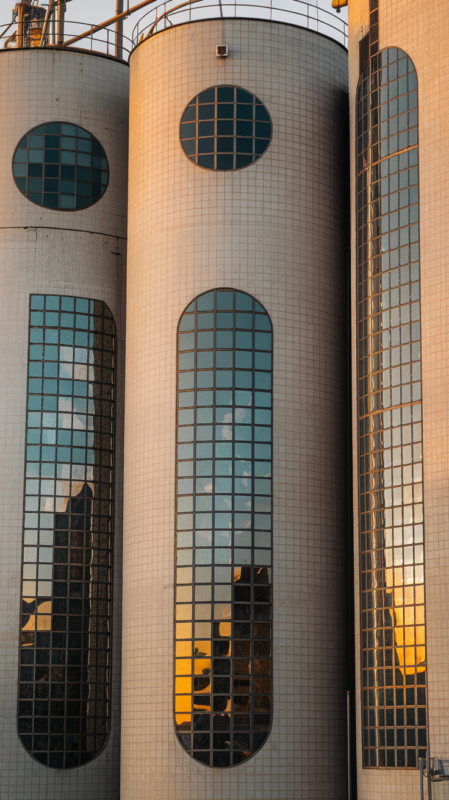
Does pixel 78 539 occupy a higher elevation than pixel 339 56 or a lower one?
lower

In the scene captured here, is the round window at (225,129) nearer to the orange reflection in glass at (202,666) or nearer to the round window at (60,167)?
the round window at (60,167)

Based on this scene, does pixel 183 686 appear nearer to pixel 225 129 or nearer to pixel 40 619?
pixel 40 619

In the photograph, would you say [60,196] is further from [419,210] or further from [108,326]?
[419,210]

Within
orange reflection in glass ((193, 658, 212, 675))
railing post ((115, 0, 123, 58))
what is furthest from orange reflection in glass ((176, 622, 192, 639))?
railing post ((115, 0, 123, 58))

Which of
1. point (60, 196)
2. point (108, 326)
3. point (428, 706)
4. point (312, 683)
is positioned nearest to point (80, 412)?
point (108, 326)

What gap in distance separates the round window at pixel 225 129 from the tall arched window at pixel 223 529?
501 centimetres

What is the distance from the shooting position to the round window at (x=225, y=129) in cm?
4241

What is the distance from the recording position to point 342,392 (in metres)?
42.5

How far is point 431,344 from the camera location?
36.5 meters

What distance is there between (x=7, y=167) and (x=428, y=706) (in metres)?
26.7

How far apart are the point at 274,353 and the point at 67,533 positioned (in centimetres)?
1092

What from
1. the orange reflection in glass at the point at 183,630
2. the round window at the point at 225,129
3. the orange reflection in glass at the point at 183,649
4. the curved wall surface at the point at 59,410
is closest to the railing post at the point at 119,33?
the curved wall surface at the point at 59,410

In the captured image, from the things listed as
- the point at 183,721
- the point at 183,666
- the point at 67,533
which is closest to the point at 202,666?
the point at 183,666

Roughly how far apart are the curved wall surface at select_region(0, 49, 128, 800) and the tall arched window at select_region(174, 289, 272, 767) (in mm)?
6549
